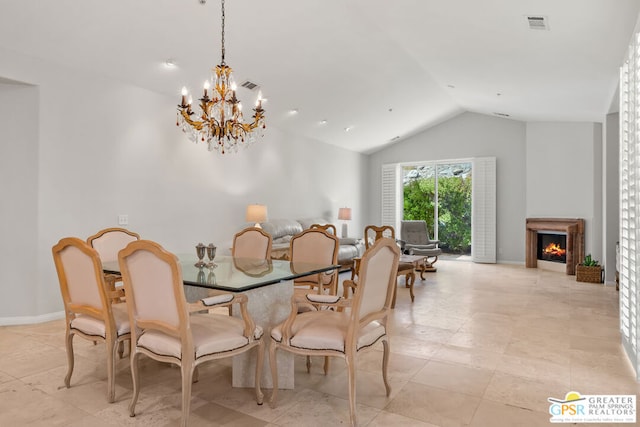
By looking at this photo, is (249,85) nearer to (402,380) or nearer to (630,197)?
(402,380)

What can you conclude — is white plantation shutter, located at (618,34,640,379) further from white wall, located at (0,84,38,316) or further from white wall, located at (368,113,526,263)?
white wall, located at (368,113,526,263)

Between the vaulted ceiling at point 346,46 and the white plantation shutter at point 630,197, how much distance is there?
60 cm

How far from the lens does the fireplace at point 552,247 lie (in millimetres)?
8195

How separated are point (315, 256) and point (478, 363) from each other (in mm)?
1578

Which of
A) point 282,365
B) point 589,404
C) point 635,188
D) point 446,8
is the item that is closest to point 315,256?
point 282,365

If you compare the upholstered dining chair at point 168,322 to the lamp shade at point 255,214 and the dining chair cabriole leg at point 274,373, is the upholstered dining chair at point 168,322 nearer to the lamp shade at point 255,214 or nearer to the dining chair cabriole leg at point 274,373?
the dining chair cabriole leg at point 274,373

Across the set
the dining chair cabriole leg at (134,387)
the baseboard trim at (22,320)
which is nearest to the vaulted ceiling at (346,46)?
the baseboard trim at (22,320)

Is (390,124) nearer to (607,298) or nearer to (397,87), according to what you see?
(397,87)

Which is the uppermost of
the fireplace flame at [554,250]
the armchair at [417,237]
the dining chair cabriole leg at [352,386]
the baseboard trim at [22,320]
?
the armchair at [417,237]

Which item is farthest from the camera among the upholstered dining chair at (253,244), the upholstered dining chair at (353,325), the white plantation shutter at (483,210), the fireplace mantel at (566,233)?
the white plantation shutter at (483,210)

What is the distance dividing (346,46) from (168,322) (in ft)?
14.3

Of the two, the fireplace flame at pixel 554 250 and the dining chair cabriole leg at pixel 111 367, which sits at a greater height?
the fireplace flame at pixel 554 250

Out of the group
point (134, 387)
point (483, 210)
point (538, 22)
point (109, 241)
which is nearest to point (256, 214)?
point (109, 241)

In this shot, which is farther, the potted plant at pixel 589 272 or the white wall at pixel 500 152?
the white wall at pixel 500 152
